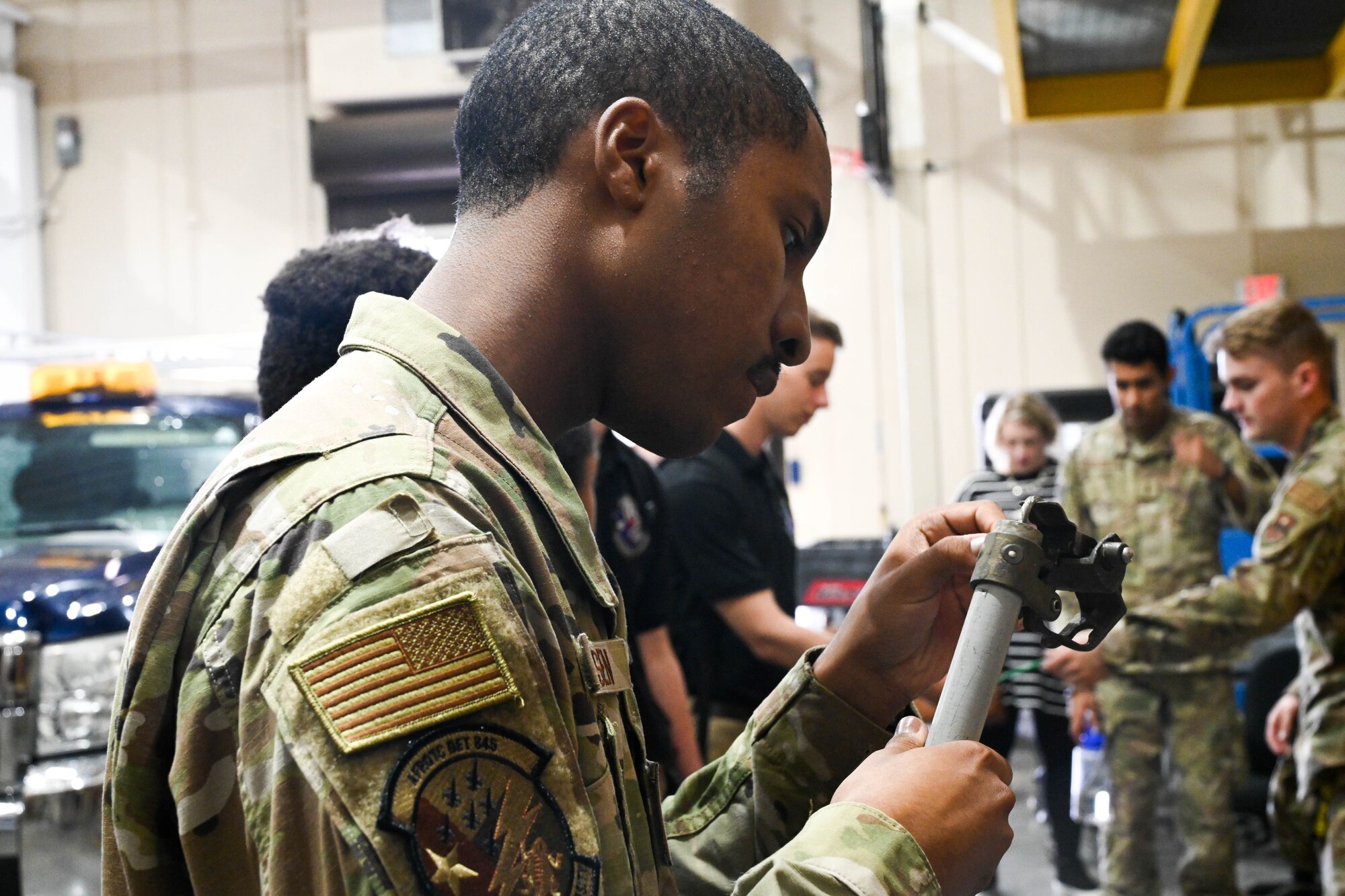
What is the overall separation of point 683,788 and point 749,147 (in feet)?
2.26

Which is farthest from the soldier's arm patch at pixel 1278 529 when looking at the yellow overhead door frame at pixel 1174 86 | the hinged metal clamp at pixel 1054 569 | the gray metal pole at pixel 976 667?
the yellow overhead door frame at pixel 1174 86

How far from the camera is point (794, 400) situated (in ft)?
11.1

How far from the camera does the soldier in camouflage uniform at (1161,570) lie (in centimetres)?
394

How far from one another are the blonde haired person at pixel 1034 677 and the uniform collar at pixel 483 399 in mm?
3683

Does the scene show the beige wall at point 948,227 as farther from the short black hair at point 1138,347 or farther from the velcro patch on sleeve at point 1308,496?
the velcro patch on sleeve at point 1308,496

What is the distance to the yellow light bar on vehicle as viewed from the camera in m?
4.09

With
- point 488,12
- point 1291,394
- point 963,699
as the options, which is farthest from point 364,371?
point 488,12

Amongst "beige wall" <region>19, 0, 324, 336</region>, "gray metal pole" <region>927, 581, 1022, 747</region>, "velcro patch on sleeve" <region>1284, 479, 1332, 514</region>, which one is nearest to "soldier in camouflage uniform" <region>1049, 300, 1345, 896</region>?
"velcro patch on sleeve" <region>1284, 479, 1332, 514</region>

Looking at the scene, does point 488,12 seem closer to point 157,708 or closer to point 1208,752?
point 1208,752

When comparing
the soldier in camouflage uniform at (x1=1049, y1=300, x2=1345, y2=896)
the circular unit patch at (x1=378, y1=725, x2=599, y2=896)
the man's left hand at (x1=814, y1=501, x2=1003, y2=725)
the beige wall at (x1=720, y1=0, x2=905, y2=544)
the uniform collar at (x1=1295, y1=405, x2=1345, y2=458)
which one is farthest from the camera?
the beige wall at (x1=720, y1=0, x2=905, y2=544)

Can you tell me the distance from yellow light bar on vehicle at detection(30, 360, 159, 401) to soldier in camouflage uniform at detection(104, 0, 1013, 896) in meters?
3.47

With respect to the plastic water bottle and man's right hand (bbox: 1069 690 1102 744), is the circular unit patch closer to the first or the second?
man's right hand (bbox: 1069 690 1102 744)

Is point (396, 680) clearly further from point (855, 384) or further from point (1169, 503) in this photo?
point (855, 384)

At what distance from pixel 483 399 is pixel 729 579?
2214mm
